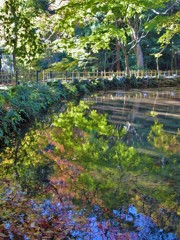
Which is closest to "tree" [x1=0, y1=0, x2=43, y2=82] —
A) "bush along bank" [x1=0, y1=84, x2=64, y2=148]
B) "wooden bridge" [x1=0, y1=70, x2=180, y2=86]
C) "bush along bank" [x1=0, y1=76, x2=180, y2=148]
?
"wooden bridge" [x1=0, y1=70, x2=180, y2=86]

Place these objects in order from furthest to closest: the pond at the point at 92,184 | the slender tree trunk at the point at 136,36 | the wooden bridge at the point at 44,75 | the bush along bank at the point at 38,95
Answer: the slender tree trunk at the point at 136,36, the wooden bridge at the point at 44,75, the bush along bank at the point at 38,95, the pond at the point at 92,184

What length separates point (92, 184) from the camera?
4148mm

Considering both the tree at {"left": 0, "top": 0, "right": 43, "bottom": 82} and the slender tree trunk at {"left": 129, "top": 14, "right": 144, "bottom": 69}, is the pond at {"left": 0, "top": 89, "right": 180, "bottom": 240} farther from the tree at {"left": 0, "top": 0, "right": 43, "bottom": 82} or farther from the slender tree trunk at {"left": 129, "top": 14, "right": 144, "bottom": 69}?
the slender tree trunk at {"left": 129, "top": 14, "right": 144, "bottom": 69}

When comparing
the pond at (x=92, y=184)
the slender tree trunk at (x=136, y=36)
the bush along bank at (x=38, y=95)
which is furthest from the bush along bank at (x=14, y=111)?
the slender tree trunk at (x=136, y=36)

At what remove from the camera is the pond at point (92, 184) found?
9.89 feet

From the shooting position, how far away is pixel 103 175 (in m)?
4.52

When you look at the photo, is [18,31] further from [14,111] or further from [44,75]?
[14,111]

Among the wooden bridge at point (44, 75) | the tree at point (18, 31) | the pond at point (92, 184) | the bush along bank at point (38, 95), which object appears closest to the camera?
the pond at point (92, 184)

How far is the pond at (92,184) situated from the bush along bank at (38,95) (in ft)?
1.51

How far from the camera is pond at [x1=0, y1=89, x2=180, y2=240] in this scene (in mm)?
3014

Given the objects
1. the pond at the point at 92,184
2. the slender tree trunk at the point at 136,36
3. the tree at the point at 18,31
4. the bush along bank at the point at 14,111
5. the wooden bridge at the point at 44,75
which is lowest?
the pond at the point at 92,184

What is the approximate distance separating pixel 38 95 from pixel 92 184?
7258mm

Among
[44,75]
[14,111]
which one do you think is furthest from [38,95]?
[44,75]

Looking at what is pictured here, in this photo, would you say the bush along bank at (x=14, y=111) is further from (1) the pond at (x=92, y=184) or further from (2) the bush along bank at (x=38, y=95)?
(1) the pond at (x=92, y=184)
